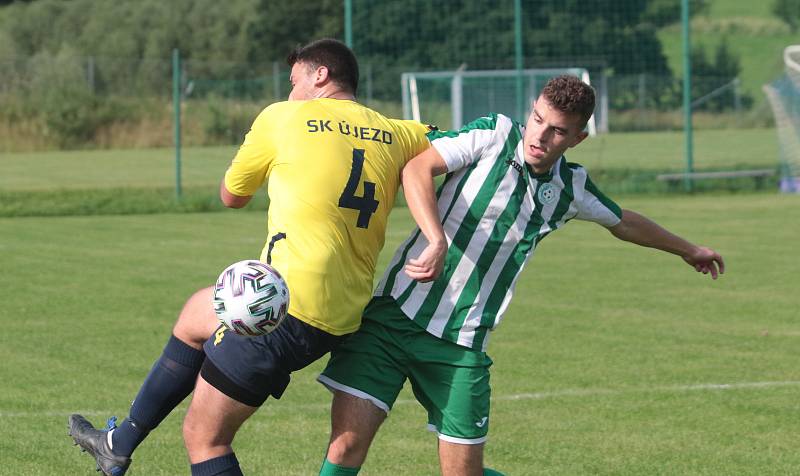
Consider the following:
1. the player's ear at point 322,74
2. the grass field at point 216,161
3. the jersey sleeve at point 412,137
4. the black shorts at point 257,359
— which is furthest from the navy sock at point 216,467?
the grass field at point 216,161

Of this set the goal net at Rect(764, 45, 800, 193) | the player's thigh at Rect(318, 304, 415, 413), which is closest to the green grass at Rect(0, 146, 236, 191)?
the goal net at Rect(764, 45, 800, 193)

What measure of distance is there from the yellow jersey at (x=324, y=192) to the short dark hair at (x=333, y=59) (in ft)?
0.39

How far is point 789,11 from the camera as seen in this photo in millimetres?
49312

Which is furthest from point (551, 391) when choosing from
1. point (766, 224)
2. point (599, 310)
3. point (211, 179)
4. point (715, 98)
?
point (715, 98)

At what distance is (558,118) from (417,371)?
3.67 feet

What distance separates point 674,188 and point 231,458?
2188cm

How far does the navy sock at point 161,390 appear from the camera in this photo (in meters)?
5.52

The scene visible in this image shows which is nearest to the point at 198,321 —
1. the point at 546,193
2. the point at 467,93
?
the point at 546,193

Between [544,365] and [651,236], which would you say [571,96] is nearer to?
[651,236]

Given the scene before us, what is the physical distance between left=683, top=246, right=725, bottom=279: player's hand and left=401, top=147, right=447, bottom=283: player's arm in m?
1.23

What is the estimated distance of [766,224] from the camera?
65.4 ft

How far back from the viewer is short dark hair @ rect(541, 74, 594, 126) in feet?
16.8

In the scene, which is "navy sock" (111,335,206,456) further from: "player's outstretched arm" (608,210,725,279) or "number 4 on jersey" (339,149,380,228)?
"player's outstretched arm" (608,210,725,279)

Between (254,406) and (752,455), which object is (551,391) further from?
(254,406)
